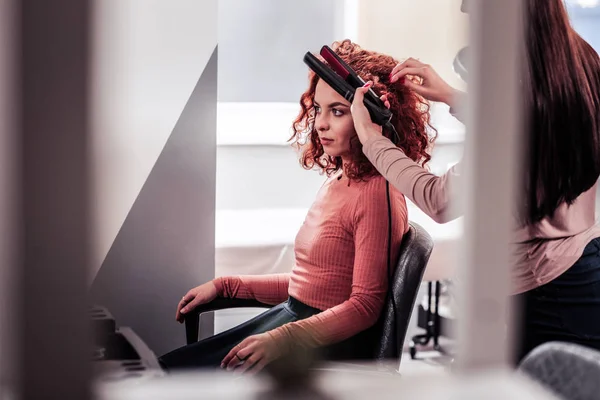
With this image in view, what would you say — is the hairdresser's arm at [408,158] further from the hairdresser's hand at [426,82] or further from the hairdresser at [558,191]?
the hairdresser at [558,191]

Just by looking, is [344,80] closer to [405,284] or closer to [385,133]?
[385,133]

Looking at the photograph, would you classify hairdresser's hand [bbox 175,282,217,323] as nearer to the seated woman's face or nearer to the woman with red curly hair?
the woman with red curly hair

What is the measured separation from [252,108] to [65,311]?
100 cm

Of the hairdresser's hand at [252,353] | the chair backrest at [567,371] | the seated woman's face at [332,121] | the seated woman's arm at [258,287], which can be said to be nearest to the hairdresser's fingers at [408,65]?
the seated woman's face at [332,121]

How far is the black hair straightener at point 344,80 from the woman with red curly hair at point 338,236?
1 centimetres

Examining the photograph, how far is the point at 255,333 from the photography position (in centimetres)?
129

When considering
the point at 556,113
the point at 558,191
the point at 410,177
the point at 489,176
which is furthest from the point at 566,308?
the point at 489,176

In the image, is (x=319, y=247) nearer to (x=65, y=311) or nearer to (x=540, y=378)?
(x=540, y=378)

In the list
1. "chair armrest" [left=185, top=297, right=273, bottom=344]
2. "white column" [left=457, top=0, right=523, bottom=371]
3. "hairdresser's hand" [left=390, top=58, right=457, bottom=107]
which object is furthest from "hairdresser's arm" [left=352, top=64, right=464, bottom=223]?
"white column" [left=457, top=0, right=523, bottom=371]

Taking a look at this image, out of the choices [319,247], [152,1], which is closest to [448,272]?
[319,247]

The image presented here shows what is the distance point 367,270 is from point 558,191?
0.60m

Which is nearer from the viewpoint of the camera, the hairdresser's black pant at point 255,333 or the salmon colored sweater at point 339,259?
the hairdresser's black pant at point 255,333

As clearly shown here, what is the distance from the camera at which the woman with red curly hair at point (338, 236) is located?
131 cm

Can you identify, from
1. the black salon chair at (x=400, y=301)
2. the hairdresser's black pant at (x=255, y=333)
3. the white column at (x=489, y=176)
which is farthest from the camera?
the black salon chair at (x=400, y=301)
